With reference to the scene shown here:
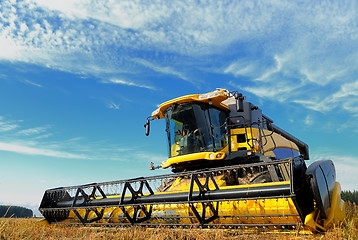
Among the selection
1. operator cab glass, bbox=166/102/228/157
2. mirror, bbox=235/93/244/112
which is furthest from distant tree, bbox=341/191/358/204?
mirror, bbox=235/93/244/112

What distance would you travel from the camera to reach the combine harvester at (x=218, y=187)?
12.9 feet

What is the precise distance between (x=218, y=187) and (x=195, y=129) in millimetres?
2055

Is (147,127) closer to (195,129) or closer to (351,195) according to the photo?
(195,129)

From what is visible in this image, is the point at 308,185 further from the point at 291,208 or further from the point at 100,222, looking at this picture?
the point at 100,222

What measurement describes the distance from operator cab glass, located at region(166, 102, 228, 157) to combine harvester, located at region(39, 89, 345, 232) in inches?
0.9

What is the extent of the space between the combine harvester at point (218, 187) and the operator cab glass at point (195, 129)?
0.02 metres

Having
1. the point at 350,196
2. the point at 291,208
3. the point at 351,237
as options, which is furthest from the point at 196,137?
the point at 350,196

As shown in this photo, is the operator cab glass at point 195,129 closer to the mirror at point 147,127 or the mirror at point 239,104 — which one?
the mirror at point 147,127

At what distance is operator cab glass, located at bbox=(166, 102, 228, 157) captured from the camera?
6.50m

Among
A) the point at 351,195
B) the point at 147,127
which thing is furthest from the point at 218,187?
the point at 351,195

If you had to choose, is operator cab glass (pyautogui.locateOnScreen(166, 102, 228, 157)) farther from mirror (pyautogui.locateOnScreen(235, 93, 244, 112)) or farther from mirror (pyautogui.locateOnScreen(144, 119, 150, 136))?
mirror (pyautogui.locateOnScreen(235, 93, 244, 112))

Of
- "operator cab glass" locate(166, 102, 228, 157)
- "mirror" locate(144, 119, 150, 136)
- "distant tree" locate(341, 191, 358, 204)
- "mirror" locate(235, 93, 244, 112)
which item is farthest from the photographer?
"distant tree" locate(341, 191, 358, 204)

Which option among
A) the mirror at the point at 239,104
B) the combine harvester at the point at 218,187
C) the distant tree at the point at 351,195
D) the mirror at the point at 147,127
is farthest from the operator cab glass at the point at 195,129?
the distant tree at the point at 351,195

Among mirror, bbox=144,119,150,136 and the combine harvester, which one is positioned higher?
mirror, bbox=144,119,150,136
